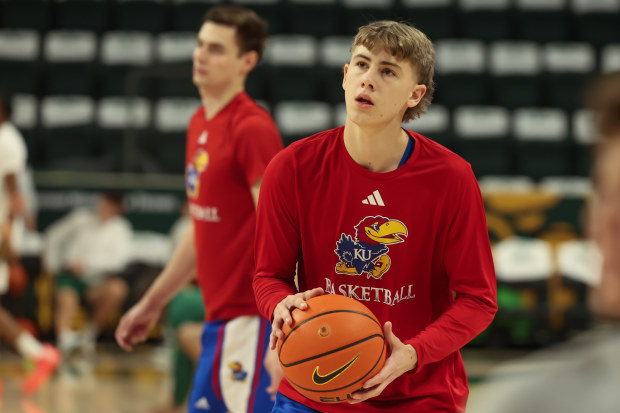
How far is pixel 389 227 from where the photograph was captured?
2.48 metres

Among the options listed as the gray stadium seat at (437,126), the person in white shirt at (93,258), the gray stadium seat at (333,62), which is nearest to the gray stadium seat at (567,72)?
the gray stadium seat at (437,126)

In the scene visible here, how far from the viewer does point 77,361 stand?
24.6 ft

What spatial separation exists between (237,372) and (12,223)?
3771 millimetres

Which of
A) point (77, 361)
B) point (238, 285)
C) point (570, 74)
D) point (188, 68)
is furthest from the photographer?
point (570, 74)

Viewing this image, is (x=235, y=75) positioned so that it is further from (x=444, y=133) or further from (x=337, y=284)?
(x=444, y=133)

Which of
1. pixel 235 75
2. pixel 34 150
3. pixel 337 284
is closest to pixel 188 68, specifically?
pixel 34 150

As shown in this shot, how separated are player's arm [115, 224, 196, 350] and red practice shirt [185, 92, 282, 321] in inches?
5.6

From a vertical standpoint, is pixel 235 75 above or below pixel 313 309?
above

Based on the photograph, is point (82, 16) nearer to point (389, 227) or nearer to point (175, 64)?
point (175, 64)

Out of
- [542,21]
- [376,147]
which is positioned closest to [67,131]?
[542,21]

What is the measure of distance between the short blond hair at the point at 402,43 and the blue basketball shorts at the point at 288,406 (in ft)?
3.36

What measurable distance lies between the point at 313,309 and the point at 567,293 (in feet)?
20.2

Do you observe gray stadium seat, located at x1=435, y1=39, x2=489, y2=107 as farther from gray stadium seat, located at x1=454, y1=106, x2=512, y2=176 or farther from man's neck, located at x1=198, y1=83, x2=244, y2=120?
man's neck, located at x1=198, y1=83, x2=244, y2=120

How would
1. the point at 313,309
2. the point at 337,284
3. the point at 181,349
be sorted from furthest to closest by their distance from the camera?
the point at 181,349, the point at 337,284, the point at 313,309
